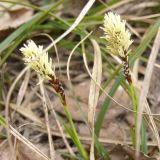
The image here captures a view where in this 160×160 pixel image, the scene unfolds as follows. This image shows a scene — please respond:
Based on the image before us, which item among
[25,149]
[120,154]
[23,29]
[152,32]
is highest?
[23,29]

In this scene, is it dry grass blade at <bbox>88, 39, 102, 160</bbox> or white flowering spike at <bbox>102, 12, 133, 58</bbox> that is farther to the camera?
dry grass blade at <bbox>88, 39, 102, 160</bbox>

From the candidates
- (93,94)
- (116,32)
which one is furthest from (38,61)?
(93,94)

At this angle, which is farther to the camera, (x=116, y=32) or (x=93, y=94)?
(x=93, y=94)

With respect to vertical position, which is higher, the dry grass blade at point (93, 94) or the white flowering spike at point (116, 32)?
the white flowering spike at point (116, 32)

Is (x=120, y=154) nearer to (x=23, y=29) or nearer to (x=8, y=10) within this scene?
(x=23, y=29)

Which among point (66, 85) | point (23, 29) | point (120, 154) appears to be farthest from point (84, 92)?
point (120, 154)

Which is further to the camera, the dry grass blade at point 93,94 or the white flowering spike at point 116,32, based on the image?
the dry grass blade at point 93,94

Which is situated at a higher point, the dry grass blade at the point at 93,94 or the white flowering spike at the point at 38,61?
the white flowering spike at the point at 38,61

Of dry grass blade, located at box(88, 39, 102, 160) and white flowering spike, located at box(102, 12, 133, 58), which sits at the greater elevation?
white flowering spike, located at box(102, 12, 133, 58)

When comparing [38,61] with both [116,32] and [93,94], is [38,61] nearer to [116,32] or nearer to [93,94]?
[116,32]

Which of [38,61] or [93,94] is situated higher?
[38,61]

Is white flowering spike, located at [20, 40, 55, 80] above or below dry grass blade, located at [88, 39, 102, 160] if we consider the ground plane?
above
